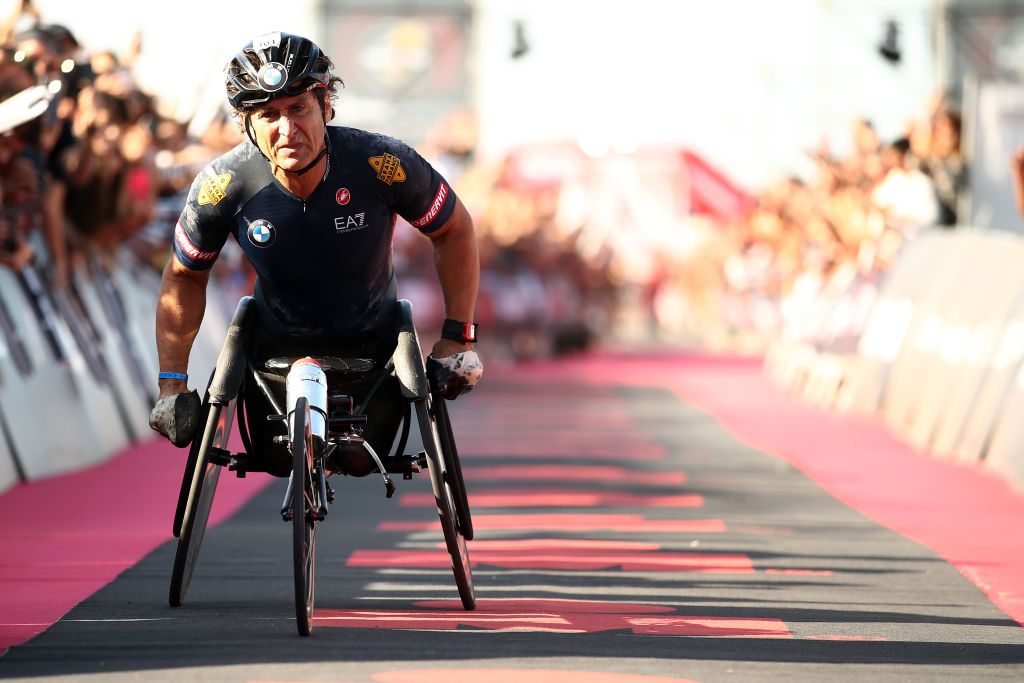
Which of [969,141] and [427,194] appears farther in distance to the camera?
[969,141]

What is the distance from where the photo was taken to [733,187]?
57.0 metres

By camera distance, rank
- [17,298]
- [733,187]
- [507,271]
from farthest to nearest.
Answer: [733,187]
[507,271]
[17,298]

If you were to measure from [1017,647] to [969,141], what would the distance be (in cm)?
1321

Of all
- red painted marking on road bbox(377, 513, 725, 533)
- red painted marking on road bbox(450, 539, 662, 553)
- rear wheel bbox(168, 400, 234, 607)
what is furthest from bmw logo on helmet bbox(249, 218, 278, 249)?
red painted marking on road bbox(377, 513, 725, 533)

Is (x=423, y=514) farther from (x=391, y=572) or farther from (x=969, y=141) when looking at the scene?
(x=969, y=141)

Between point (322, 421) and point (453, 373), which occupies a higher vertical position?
point (453, 373)

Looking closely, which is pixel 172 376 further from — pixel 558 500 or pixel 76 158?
pixel 76 158

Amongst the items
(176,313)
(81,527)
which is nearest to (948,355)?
(81,527)

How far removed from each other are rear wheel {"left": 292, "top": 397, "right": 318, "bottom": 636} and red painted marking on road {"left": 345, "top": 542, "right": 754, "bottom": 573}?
191 centimetres

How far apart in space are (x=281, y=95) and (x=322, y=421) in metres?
1.09

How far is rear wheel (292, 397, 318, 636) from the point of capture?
249 inches

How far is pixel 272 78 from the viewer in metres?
6.78

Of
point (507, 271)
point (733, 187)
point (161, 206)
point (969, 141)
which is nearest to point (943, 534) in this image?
point (161, 206)

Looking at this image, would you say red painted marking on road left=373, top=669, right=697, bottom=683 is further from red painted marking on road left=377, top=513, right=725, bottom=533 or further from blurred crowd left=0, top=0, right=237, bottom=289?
blurred crowd left=0, top=0, right=237, bottom=289
